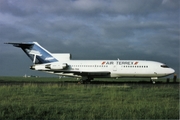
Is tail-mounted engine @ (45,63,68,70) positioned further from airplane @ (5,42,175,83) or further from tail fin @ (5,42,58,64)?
tail fin @ (5,42,58,64)

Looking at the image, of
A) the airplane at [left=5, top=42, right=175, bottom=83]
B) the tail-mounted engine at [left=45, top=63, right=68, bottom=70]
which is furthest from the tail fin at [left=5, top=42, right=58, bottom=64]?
the tail-mounted engine at [left=45, top=63, right=68, bottom=70]

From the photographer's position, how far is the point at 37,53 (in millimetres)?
34281

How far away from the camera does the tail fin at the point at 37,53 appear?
112 ft

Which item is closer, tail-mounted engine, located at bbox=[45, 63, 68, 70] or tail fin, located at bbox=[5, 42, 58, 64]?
tail-mounted engine, located at bbox=[45, 63, 68, 70]

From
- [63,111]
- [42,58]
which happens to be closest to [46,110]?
[63,111]

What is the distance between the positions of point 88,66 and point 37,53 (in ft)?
24.6

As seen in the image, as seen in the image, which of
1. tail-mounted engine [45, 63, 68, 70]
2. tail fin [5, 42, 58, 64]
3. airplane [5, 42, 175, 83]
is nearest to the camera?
airplane [5, 42, 175, 83]

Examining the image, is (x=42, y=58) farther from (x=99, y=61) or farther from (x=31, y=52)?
(x=99, y=61)

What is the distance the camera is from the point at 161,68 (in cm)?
3041

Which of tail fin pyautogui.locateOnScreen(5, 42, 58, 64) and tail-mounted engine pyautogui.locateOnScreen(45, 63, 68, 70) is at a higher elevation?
tail fin pyautogui.locateOnScreen(5, 42, 58, 64)

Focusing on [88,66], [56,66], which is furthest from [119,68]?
[56,66]

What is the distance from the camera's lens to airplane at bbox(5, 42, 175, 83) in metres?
30.7

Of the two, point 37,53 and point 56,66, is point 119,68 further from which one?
point 37,53

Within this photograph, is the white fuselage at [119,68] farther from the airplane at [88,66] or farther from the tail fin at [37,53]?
the tail fin at [37,53]
